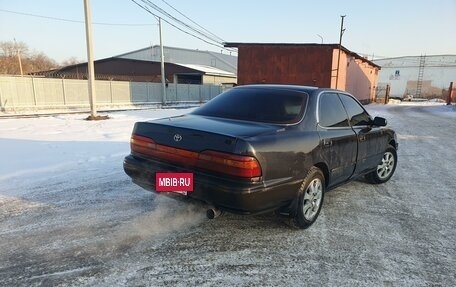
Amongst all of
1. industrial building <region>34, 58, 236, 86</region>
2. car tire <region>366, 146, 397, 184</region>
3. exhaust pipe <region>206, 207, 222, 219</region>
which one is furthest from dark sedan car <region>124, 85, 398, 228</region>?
industrial building <region>34, 58, 236, 86</region>

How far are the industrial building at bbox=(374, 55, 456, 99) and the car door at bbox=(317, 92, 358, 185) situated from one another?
5782 cm

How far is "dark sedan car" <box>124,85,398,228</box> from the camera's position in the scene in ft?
10.4

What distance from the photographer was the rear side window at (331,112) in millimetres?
4172

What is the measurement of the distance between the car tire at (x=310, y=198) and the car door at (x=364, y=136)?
1.08 meters

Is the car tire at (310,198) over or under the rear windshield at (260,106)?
under

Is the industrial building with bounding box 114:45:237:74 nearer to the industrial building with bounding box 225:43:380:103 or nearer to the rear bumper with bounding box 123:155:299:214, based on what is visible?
the industrial building with bounding box 225:43:380:103

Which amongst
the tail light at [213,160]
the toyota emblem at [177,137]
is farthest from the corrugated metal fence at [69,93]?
the toyota emblem at [177,137]

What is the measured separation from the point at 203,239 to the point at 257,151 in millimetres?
1091

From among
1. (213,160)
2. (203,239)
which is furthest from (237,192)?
(203,239)

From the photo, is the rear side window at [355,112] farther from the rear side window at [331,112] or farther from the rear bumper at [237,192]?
the rear bumper at [237,192]

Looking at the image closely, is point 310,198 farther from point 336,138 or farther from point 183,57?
point 183,57

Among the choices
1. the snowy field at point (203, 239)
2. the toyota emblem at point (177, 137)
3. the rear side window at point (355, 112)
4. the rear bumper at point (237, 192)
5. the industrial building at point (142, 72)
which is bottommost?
the snowy field at point (203, 239)

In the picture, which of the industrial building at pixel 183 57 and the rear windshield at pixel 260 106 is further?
the industrial building at pixel 183 57

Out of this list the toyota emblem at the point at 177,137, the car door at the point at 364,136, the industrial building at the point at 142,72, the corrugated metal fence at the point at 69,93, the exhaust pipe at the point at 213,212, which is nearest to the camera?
the exhaust pipe at the point at 213,212
